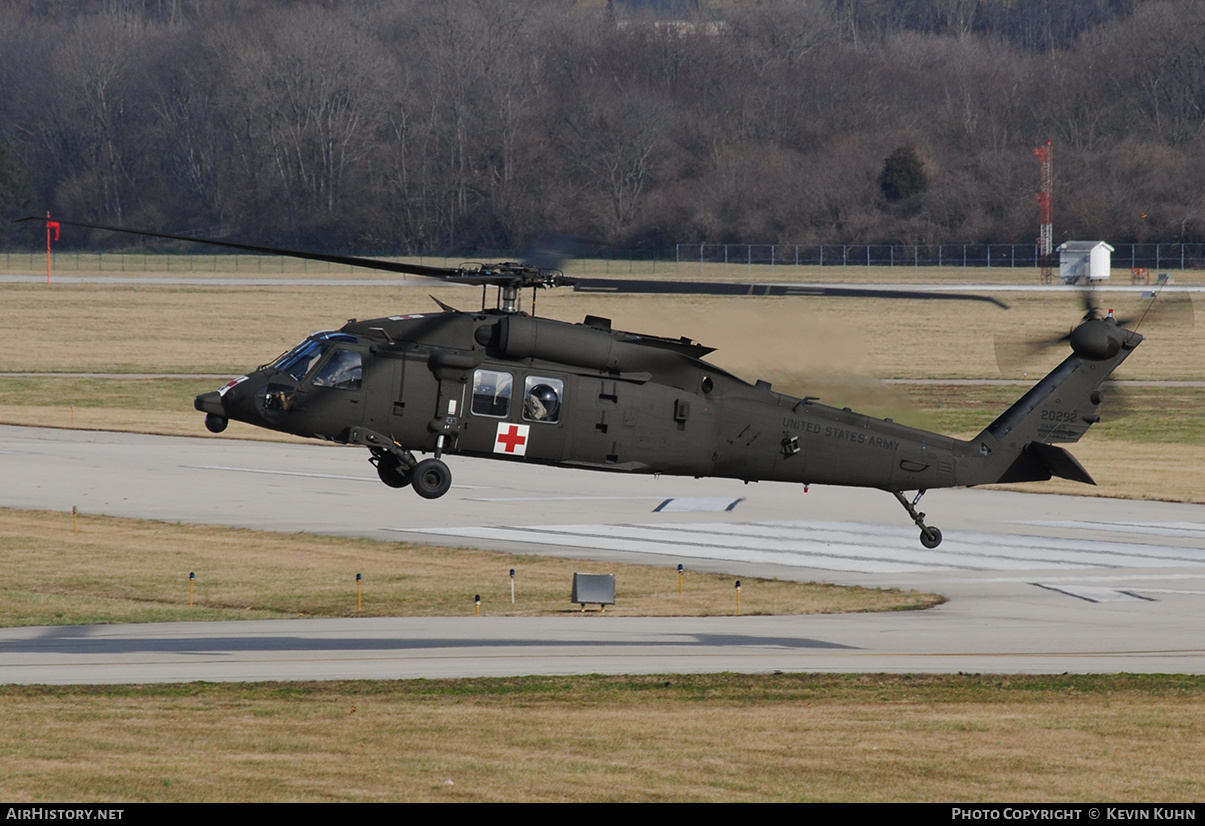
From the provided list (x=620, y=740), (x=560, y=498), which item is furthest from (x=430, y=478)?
(x=560, y=498)

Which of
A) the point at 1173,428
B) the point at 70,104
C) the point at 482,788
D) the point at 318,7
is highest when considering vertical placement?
the point at 318,7

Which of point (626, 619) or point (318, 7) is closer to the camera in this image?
point (626, 619)

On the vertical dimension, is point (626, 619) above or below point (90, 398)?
below

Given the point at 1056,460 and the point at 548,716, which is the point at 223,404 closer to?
the point at 548,716

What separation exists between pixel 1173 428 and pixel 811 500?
21008 millimetres

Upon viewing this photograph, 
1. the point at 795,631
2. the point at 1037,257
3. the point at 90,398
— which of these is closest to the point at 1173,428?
the point at 795,631

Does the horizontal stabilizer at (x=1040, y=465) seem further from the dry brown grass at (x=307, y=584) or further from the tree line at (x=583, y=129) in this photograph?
the tree line at (x=583, y=129)

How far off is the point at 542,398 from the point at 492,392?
2.43 ft

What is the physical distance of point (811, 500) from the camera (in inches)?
1753

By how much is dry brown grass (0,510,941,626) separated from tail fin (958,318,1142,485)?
763cm

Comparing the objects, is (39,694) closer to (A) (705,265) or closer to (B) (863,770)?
(B) (863,770)

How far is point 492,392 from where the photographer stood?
21984 millimetres

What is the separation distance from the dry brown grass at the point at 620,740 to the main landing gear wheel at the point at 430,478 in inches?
140

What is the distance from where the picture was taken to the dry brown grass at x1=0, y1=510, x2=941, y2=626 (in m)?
32.3
